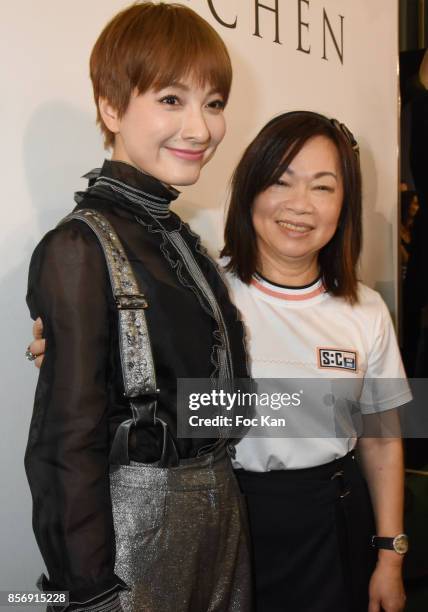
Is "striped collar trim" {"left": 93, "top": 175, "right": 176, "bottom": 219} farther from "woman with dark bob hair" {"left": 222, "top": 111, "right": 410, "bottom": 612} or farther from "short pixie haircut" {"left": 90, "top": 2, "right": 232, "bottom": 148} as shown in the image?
"woman with dark bob hair" {"left": 222, "top": 111, "right": 410, "bottom": 612}

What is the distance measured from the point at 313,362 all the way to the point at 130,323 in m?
0.60

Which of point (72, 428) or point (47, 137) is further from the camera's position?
point (47, 137)

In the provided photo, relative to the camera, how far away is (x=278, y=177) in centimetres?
143

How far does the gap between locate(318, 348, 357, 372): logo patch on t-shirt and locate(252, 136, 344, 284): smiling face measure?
0.19m

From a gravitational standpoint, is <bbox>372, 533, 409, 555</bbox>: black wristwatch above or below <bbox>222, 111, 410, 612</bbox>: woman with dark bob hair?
below

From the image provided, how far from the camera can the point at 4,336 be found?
1.36 m

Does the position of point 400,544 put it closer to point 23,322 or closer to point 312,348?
point 312,348

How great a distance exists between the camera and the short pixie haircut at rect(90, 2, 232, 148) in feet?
3.21

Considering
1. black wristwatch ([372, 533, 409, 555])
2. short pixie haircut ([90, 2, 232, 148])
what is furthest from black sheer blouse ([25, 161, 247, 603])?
black wristwatch ([372, 533, 409, 555])

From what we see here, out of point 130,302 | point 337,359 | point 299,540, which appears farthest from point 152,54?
point 299,540

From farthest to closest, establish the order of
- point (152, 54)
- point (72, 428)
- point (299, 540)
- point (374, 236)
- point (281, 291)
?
1. point (374, 236)
2. point (281, 291)
3. point (299, 540)
4. point (152, 54)
5. point (72, 428)

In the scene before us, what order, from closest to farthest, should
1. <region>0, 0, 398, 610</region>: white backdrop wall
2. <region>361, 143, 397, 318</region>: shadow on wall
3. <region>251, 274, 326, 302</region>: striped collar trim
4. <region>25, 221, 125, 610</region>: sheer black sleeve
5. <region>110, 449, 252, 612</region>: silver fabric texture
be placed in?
<region>25, 221, 125, 610</region>: sheer black sleeve
<region>110, 449, 252, 612</region>: silver fabric texture
<region>0, 0, 398, 610</region>: white backdrop wall
<region>251, 274, 326, 302</region>: striped collar trim
<region>361, 143, 397, 318</region>: shadow on wall

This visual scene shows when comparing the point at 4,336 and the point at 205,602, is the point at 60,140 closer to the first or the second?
the point at 4,336

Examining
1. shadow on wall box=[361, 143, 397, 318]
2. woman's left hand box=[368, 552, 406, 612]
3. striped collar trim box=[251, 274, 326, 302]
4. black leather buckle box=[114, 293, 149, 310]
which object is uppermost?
shadow on wall box=[361, 143, 397, 318]
